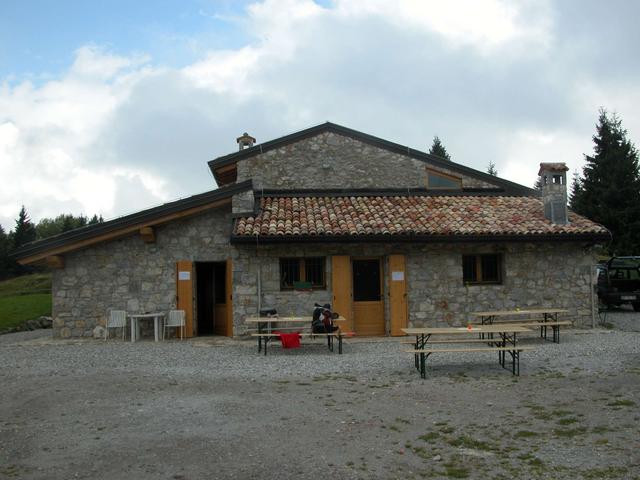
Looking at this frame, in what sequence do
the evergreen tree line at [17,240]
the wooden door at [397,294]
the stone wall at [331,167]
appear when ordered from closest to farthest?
the wooden door at [397,294] < the stone wall at [331,167] < the evergreen tree line at [17,240]

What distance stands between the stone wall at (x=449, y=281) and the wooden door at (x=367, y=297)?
0.24 metres

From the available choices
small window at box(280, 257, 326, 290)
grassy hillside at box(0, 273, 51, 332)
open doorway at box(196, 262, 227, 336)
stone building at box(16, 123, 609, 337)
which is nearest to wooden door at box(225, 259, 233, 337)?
stone building at box(16, 123, 609, 337)

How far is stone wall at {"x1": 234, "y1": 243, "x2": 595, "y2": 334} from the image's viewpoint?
13.6 metres

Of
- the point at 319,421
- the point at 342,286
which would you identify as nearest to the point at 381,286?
the point at 342,286

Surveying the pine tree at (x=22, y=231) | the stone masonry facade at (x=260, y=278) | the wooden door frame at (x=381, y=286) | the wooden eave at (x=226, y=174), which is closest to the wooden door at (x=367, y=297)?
the wooden door frame at (x=381, y=286)

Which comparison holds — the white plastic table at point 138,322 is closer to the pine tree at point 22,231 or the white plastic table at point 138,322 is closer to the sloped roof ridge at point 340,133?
the sloped roof ridge at point 340,133

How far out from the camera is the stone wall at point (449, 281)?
534 inches

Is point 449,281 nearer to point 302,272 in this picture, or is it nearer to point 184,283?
point 302,272

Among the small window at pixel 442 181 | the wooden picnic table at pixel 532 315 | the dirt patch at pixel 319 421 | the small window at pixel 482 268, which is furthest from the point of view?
the small window at pixel 442 181

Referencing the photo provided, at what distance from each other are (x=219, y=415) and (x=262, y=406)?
0.64 m

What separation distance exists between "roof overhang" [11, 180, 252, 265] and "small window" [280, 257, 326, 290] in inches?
101

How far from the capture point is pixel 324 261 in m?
13.8

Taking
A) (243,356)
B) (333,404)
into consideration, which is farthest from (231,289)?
(333,404)

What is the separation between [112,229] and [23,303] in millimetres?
13758
